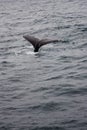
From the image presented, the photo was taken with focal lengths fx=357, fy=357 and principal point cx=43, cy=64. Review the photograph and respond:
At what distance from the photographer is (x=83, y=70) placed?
58.0ft

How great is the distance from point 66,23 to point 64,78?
44.5 feet

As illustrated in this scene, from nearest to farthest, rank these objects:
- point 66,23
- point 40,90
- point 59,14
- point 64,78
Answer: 1. point 40,90
2. point 64,78
3. point 66,23
4. point 59,14

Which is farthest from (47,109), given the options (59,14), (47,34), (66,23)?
(59,14)

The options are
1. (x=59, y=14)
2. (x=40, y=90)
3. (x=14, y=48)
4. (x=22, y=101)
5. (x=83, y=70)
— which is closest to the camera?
(x=22, y=101)

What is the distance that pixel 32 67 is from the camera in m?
18.0

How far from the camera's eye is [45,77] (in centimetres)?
1653

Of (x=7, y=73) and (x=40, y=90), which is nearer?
(x=40, y=90)

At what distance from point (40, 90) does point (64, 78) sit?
1831mm

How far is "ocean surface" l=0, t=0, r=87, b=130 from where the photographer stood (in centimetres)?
1264

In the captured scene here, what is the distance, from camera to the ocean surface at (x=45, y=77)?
41.5ft

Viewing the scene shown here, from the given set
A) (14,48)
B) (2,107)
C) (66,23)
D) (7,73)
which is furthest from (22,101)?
(66,23)

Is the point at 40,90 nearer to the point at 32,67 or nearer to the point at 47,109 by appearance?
the point at 47,109

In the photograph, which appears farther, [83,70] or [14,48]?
[14,48]

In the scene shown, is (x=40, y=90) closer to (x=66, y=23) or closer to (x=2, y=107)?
(x=2, y=107)
